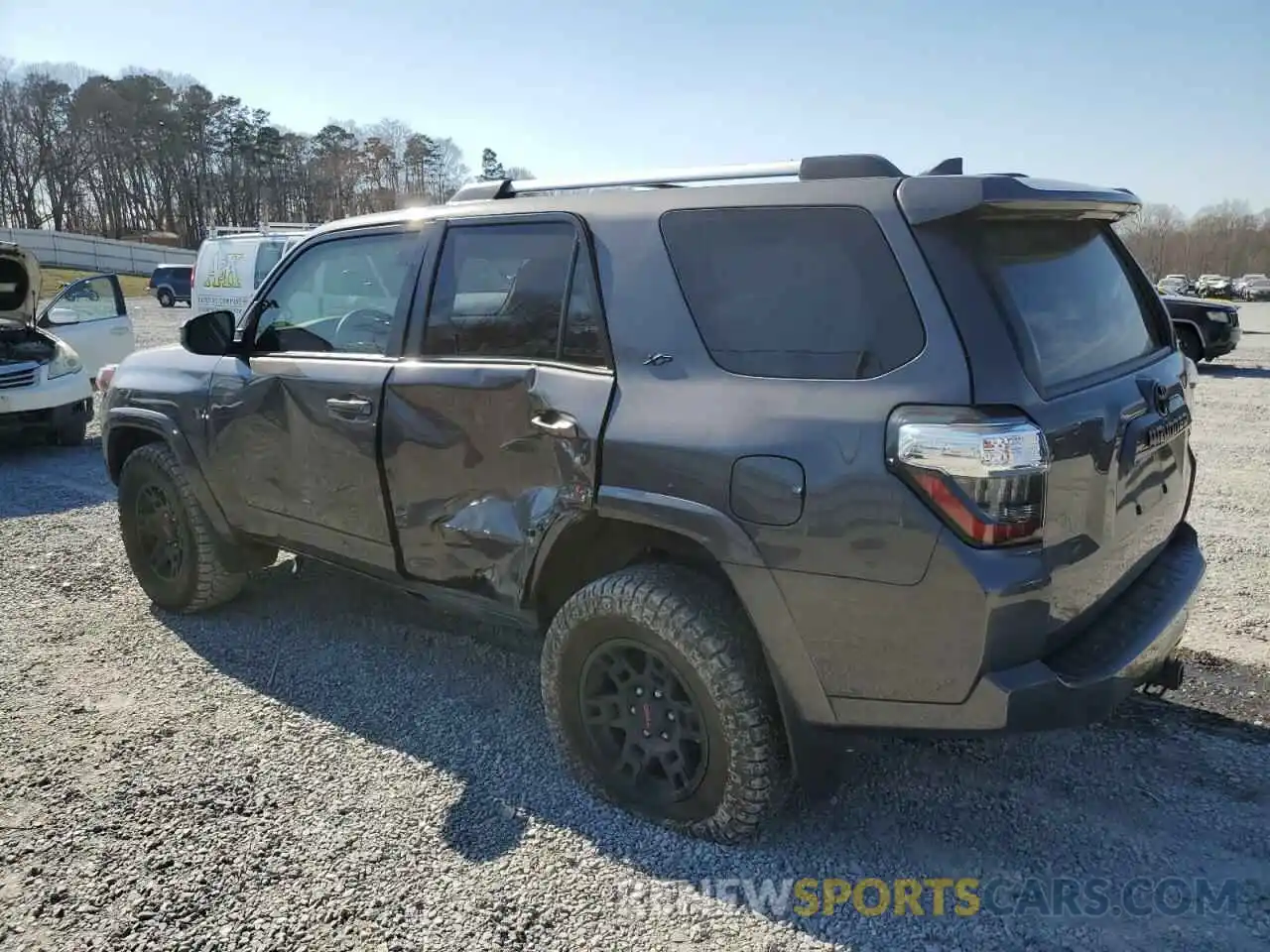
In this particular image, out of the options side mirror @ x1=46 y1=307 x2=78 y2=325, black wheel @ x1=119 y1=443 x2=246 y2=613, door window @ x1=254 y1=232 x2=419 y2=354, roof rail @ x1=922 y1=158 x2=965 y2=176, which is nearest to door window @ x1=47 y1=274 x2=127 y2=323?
side mirror @ x1=46 y1=307 x2=78 y2=325

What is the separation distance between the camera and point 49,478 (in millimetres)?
7902

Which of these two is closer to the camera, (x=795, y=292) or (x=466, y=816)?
(x=795, y=292)

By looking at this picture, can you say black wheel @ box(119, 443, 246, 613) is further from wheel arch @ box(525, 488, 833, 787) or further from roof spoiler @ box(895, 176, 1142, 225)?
roof spoiler @ box(895, 176, 1142, 225)

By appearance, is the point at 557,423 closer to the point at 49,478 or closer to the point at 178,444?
the point at 178,444

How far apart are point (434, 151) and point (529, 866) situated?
77.2m

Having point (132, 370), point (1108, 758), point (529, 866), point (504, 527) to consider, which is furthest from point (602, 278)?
point (132, 370)

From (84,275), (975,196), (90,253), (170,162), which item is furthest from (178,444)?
(170,162)

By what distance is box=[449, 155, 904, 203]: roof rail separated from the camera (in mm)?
2545

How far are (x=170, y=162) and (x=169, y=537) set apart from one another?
80.2 meters

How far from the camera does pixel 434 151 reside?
73438 millimetres

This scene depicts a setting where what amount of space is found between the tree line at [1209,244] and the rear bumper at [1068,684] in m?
80.3

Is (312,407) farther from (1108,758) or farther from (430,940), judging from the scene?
(1108,758)

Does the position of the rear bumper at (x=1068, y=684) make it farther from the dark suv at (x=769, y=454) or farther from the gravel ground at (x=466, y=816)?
the gravel ground at (x=466, y=816)

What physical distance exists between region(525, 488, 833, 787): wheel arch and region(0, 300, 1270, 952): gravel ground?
263 millimetres
